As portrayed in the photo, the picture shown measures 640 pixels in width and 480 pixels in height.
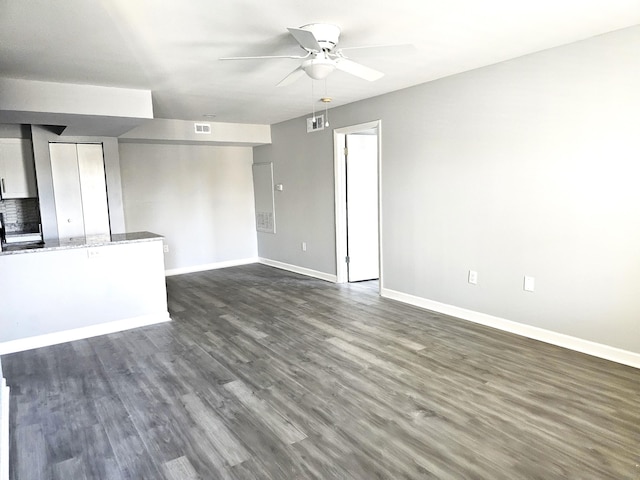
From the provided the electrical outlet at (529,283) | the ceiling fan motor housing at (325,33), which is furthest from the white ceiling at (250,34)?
the electrical outlet at (529,283)

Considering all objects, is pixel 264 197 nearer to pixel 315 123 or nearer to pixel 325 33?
pixel 315 123

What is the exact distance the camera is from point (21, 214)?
19.0ft

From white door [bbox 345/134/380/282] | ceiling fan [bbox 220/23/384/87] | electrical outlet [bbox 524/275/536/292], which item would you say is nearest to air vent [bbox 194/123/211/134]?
white door [bbox 345/134/380/282]

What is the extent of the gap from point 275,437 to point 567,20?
10.5ft

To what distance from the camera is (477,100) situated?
3852 mm

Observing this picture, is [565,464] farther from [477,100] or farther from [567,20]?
[477,100]

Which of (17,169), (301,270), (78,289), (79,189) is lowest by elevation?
(301,270)

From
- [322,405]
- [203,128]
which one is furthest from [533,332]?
[203,128]

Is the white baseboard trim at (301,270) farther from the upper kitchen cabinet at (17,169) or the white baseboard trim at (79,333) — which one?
the upper kitchen cabinet at (17,169)

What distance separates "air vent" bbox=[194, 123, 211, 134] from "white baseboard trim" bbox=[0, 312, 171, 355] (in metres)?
3.04

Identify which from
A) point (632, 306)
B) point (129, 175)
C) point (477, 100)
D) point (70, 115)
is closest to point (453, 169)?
point (477, 100)

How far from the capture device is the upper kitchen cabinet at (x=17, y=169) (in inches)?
208

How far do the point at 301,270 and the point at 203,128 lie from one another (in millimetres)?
2681

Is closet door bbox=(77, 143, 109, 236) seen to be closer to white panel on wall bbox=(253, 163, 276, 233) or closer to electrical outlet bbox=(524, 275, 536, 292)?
white panel on wall bbox=(253, 163, 276, 233)
